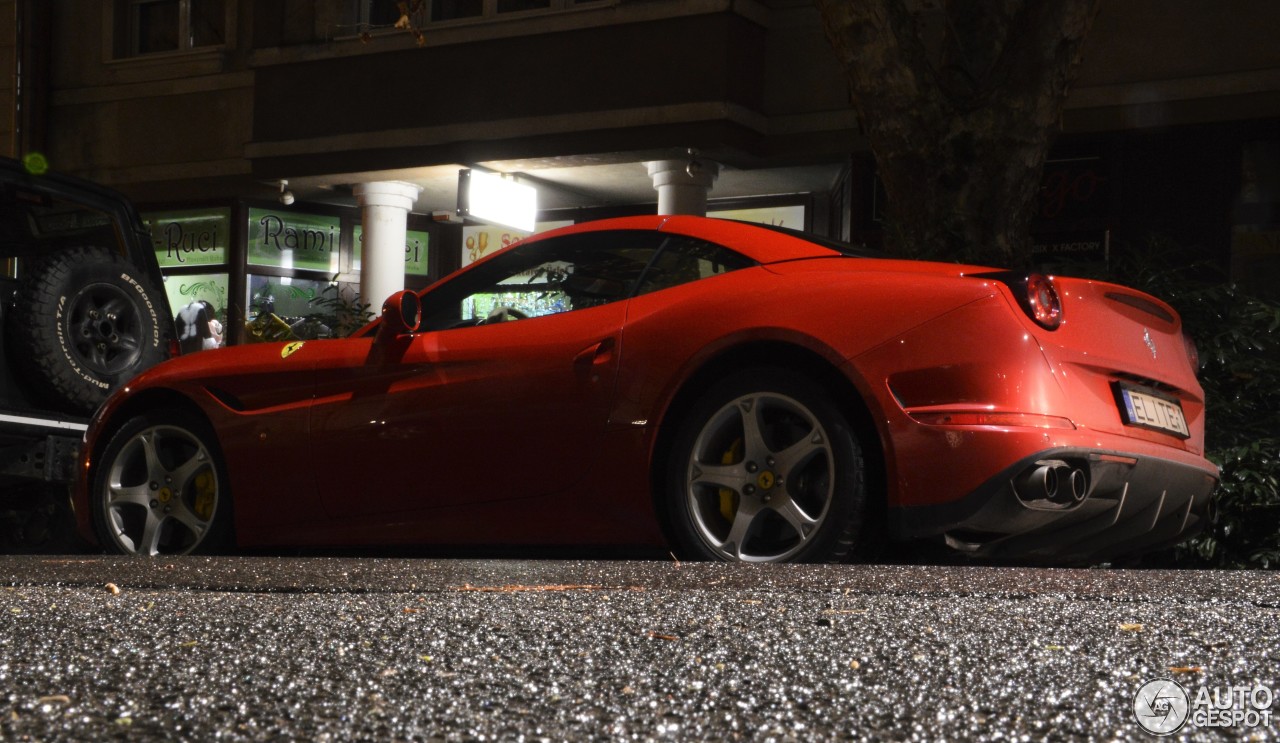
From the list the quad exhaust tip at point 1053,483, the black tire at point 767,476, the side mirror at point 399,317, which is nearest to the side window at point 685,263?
the black tire at point 767,476

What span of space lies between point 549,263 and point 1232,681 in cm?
392

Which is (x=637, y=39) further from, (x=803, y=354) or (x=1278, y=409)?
(x=803, y=354)

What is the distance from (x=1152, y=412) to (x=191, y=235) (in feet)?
54.4

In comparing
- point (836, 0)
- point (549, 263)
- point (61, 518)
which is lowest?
point (61, 518)

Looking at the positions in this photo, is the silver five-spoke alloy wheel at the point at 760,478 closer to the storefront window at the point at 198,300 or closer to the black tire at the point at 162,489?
the black tire at the point at 162,489

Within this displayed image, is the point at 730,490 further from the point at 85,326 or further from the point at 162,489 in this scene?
the point at 85,326

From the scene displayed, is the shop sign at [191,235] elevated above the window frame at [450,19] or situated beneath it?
situated beneath

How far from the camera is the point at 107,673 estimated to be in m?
2.50

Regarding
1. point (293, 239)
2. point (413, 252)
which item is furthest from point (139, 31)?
point (413, 252)

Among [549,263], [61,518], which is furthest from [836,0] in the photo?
[61,518]

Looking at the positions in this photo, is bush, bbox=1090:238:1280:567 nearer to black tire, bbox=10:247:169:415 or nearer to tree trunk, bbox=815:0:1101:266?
tree trunk, bbox=815:0:1101:266

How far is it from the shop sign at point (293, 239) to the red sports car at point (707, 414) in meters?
13.4

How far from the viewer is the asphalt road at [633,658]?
6.99ft

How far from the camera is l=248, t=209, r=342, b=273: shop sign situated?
19.5 m
